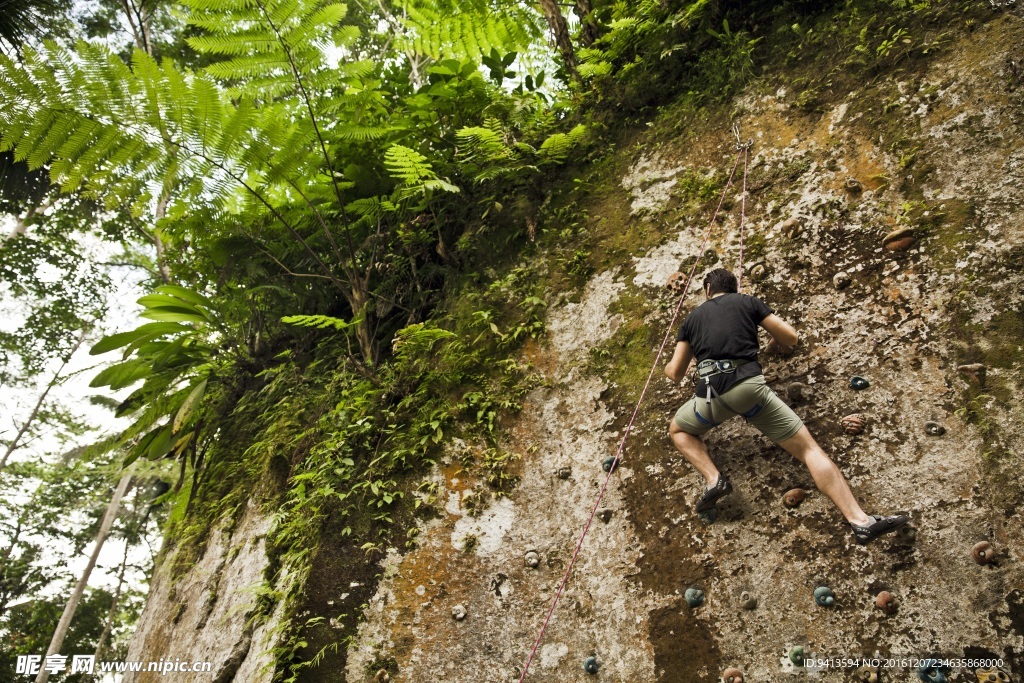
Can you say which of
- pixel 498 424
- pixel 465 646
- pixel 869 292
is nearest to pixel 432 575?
pixel 465 646

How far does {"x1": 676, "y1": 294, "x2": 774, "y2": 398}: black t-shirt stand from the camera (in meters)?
2.87

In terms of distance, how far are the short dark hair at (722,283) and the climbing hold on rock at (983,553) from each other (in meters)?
1.62

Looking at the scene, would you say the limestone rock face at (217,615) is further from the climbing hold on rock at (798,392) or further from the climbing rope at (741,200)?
the climbing rope at (741,200)

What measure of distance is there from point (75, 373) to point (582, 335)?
5432 mm

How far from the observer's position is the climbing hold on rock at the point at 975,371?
8.79 feet

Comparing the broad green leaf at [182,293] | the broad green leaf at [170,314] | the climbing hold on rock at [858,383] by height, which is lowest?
the climbing hold on rock at [858,383]

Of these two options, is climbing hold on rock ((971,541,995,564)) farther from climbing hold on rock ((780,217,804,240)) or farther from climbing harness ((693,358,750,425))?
climbing hold on rock ((780,217,804,240))

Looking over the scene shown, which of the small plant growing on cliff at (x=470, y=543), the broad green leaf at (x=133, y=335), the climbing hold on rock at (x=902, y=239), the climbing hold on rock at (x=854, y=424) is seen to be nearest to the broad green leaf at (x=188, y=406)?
the broad green leaf at (x=133, y=335)

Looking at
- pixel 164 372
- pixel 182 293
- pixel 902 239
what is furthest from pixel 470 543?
pixel 182 293

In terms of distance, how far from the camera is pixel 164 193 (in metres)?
3.98

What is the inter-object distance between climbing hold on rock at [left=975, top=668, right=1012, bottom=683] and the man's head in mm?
1991

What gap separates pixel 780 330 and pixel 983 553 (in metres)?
1.31

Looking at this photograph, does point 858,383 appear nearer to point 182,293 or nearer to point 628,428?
point 628,428

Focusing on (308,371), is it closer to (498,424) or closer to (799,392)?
(498,424)
